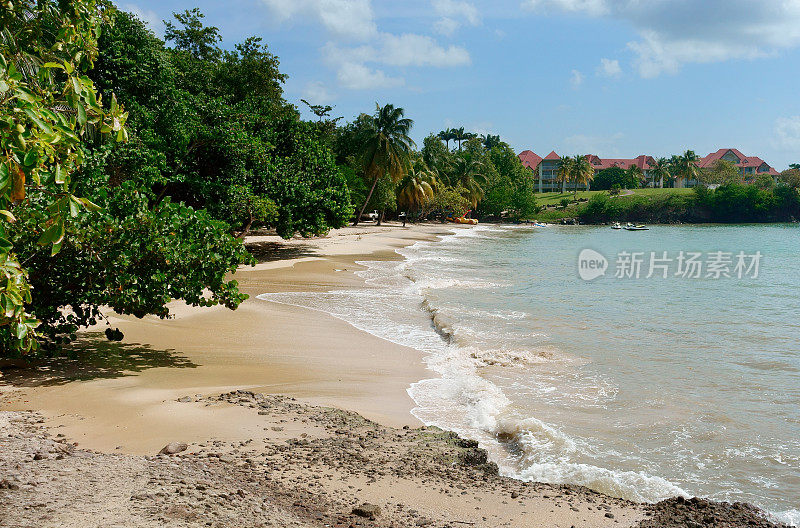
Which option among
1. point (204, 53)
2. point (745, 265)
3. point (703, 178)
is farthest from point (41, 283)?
point (703, 178)

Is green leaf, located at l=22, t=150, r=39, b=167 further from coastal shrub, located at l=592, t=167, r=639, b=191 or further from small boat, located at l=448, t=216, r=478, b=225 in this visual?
coastal shrub, located at l=592, t=167, r=639, b=191

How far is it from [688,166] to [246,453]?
120533 millimetres

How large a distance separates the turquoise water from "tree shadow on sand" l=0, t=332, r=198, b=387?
12.7 feet

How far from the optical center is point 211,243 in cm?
827

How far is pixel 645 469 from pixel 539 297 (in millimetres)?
12715

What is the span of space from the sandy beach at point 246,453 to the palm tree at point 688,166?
11543cm

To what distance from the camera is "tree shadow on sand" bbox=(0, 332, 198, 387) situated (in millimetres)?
7500

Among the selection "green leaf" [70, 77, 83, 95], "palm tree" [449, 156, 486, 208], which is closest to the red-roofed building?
"palm tree" [449, 156, 486, 208]

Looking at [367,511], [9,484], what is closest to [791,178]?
[367,511]

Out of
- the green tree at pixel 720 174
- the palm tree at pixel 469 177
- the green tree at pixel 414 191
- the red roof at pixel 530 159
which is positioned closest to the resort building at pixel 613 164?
the red roof at pixel 530 159

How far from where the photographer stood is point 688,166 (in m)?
111

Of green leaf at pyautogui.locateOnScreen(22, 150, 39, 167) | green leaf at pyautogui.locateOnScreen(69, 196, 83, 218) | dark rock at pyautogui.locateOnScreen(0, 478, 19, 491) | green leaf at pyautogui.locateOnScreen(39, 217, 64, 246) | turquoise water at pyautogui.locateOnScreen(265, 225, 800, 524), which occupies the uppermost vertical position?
green leaf at pyautogui.locateOnScreen(22, 150, 39, 167)

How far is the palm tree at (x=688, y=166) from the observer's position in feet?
363

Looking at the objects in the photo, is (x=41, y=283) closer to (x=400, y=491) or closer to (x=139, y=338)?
(x=139, y=338)
